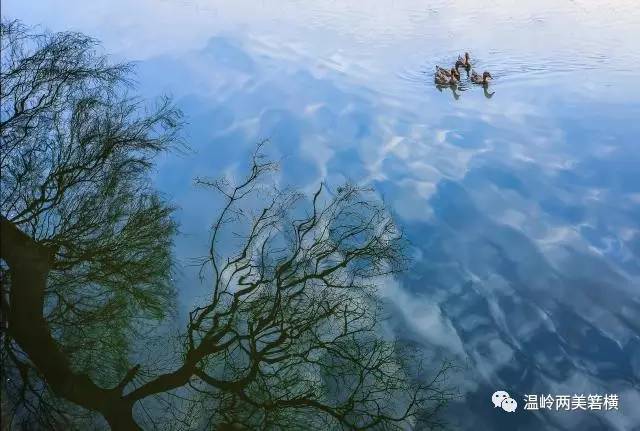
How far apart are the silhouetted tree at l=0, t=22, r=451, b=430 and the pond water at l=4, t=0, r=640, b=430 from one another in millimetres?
211

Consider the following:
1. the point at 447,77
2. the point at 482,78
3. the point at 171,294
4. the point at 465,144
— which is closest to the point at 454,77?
the point at 447,77

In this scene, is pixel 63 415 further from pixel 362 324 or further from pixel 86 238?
pixel 362 324

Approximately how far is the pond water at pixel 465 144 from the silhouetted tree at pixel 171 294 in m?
0.21

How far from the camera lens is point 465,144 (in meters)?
4.87

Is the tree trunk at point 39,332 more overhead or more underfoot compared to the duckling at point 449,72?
more underfoot

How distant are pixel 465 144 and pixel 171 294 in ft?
9.01

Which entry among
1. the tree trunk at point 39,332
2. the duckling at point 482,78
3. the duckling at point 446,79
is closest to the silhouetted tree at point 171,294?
the tree trunk at point 39,332

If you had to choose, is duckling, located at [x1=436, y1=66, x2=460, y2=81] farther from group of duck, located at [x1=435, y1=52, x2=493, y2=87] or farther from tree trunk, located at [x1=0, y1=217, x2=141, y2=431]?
tree trunk, located at [x1=0, y1=217, x2=141, y2=431]

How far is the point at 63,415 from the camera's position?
2.95 metres

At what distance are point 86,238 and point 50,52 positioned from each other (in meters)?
2.31

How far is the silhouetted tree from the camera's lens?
3078mm

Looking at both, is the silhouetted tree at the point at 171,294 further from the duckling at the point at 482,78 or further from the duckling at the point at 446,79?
the duckling at the point at 482,78

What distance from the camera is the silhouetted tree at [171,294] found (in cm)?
308

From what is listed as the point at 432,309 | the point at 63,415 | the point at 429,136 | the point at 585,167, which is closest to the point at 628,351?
the point at 432,309
